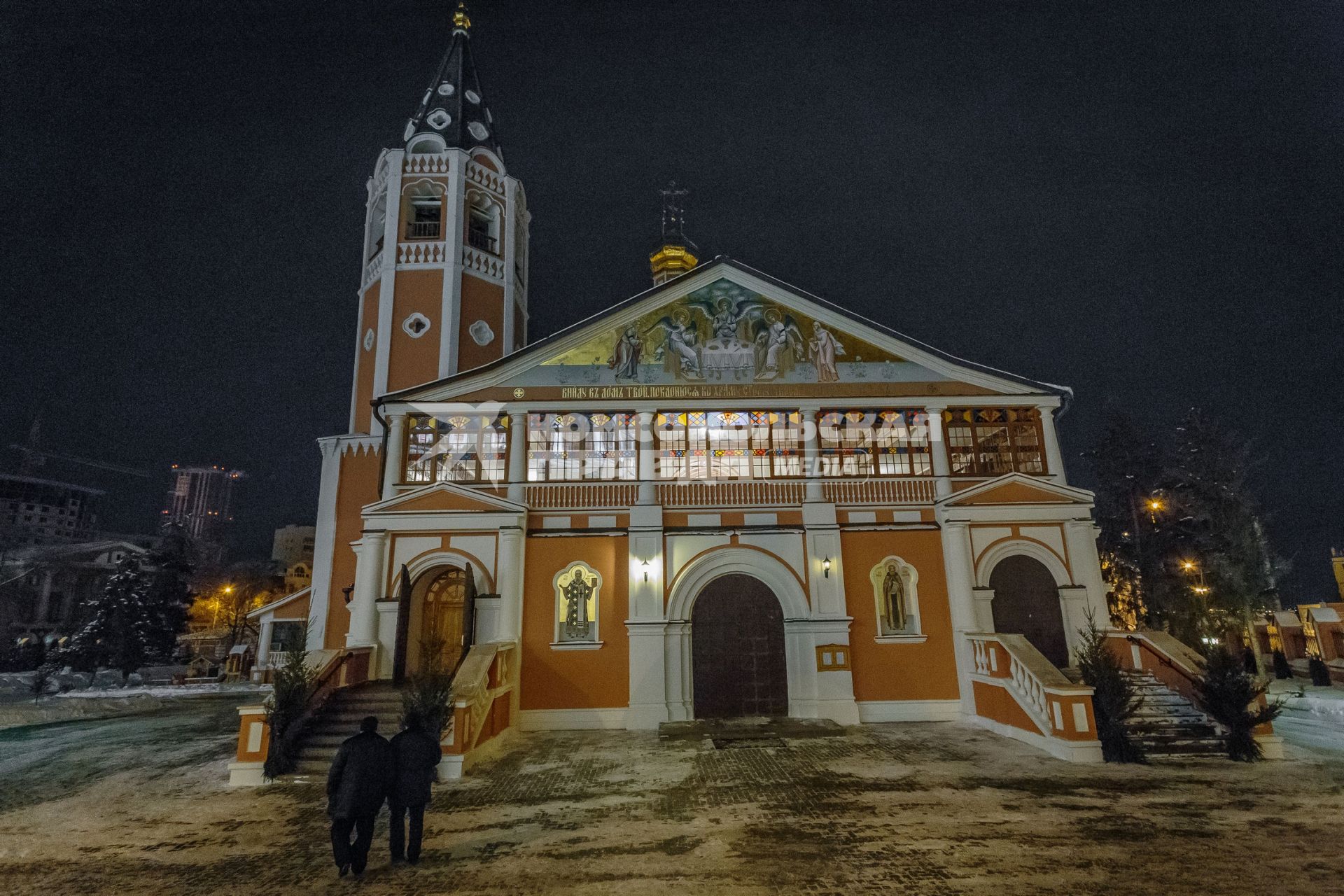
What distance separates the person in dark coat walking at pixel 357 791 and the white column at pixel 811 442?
38.3 ft

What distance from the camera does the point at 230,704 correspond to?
20984mm

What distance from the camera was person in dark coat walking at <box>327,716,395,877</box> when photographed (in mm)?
6348

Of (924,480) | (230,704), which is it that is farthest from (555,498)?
(230,704)

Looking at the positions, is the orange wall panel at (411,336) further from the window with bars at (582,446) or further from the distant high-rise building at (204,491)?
the distant high-rise building at (204,491)

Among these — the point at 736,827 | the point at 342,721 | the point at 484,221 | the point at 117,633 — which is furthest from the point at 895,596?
the point at 117,633

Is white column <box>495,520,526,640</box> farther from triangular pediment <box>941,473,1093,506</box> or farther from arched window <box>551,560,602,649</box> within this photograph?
triangular pediment <box>941,473,1093,506</box>

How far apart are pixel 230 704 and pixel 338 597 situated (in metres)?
4.92

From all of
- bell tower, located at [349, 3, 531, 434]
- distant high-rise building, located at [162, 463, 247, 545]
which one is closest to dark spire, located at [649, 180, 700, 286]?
bell tower, located at [349, 3, 531, 434]

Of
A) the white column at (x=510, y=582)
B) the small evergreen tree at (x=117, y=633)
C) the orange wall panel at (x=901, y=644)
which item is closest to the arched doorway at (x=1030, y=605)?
the orange wall panel at (x=901, y=644)

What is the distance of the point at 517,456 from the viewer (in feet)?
53.1

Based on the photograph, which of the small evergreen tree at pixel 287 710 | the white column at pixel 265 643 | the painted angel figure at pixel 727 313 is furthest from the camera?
the white column at pixel 265 643

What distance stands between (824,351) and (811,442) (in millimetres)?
2338

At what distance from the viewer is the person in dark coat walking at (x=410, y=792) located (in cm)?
669

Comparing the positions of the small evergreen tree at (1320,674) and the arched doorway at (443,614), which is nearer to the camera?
the arched doorway at (443,614)
